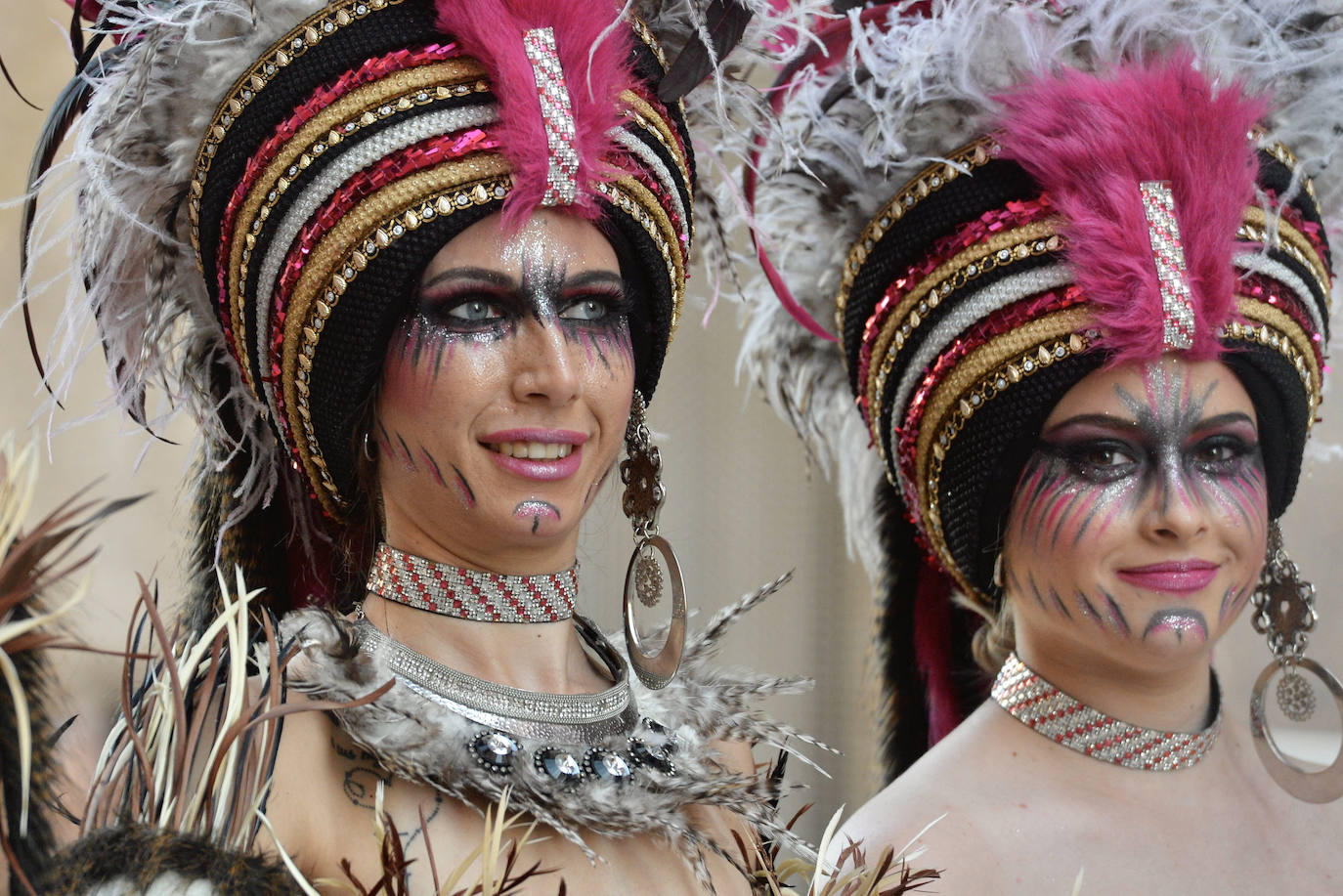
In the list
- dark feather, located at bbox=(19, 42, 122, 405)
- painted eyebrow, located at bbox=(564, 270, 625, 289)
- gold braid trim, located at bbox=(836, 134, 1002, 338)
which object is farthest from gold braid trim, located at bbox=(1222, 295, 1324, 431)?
dark feather, located at bbox=(19, 42, 122, 405)

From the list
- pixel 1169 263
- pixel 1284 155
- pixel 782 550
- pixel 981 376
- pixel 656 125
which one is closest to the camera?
pixel 656 125

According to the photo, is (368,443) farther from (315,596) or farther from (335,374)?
(315,596)

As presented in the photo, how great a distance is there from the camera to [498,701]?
1.98 meters

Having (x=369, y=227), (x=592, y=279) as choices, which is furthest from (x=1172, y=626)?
(x=369, y=227)

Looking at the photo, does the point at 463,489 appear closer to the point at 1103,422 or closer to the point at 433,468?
the point at 433,468

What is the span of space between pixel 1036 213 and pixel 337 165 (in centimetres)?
111

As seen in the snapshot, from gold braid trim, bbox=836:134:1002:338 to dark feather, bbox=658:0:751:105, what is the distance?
1.47 feet

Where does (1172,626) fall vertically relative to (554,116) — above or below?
below

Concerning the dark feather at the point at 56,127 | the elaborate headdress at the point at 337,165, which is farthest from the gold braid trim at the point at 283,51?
the dark feather at the point at 56,127

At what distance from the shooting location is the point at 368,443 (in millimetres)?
2053

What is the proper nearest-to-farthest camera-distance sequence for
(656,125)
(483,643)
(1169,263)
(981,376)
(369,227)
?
1. (369,227)
2. (483,643)
3. (656,125)
4. (1169,263)
5. (981,376)

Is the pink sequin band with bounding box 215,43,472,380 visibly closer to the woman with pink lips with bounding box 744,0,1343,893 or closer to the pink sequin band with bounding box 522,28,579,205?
the pink sequin band with bounding box 522,28,579,205

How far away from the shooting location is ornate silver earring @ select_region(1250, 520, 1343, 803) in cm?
259

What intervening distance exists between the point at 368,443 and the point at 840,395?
116 centimetres
